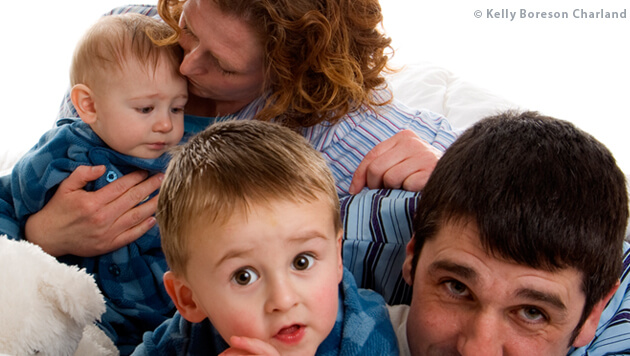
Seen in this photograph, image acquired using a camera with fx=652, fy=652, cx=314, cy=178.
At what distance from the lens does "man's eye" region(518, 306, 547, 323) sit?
1.00 metres

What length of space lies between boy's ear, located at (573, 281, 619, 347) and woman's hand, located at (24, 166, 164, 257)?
93cm

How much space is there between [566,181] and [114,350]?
35.5 inches

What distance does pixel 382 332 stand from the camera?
1064mm

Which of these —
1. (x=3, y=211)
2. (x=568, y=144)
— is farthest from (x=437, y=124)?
(x=3, y=211)

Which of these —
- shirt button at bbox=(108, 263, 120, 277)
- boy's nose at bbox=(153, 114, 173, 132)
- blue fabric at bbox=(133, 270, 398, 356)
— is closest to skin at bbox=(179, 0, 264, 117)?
boy's nose at bbox=(153, 114, 173, 132)

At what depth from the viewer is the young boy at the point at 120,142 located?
4.76 feet

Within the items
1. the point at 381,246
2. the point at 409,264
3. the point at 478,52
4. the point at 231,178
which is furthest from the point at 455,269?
the point at 478,52

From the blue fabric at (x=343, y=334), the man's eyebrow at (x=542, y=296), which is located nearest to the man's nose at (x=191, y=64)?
the blue fabric at (x=343, y=334)

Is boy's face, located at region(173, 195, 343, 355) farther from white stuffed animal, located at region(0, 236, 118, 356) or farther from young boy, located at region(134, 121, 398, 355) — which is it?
white stuffed animal, located at region(0, 236, 118, 356)

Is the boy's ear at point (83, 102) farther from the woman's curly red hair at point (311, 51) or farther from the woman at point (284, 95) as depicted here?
the woman's curly red hair at point (311, 51)

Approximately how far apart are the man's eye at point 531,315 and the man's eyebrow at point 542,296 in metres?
0.04

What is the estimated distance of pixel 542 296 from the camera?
97cm

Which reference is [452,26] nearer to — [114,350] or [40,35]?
[40,35]

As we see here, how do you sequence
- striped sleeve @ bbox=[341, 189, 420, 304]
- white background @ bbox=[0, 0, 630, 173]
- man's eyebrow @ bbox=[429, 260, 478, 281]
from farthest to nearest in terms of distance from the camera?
white background @ bbox=[0, 0, 630, 173]
striped sleeve @ bbox=[341, 189, 420, 304]
man's eyebrow @ bbox=[429, 260, 478, 281]
